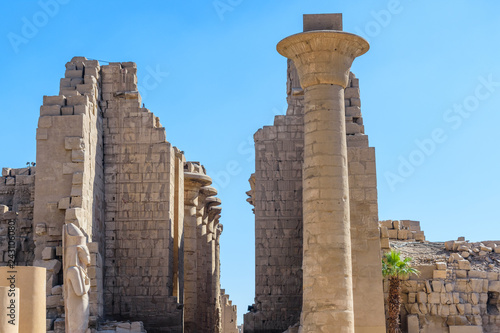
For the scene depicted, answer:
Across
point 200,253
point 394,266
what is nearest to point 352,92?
point 394,266

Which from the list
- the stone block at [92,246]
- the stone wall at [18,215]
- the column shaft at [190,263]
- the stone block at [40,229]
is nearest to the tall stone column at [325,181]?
the stone block at [92,246]

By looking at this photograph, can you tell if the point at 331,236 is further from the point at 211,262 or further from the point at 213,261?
the point at 213,261

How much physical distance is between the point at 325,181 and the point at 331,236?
1.20 meters

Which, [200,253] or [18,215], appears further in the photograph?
[200,253]

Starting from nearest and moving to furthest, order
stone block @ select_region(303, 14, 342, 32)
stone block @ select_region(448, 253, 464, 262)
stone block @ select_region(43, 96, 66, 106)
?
1. stone block @ select_region(303, 14, 342, 32)
2. stone block @ select_region(43, 96, 66, 106)
3. stone block @ select_region(448, 253, 464, 262)

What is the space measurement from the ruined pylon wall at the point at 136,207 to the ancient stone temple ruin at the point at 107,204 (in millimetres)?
28

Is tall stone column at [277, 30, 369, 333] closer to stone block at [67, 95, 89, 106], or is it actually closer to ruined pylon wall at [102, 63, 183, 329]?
ruined pylon wall at [102, 63, 183, 329]

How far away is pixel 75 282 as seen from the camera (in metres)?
18.4

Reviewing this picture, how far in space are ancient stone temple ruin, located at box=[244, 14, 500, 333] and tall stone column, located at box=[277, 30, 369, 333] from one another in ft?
0.07

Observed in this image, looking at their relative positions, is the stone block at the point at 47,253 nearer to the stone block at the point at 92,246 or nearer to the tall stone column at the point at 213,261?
the stone block at the point at 92,246

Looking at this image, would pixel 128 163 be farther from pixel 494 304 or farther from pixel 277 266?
pixel 494 304

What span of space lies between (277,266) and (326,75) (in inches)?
263

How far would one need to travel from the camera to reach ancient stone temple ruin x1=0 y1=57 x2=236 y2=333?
2088cm

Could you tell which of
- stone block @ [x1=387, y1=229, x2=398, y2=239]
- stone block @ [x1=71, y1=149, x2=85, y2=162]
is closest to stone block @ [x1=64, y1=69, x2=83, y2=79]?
stone block @ [x1=71, y1=149, x2=85, y2=162]
